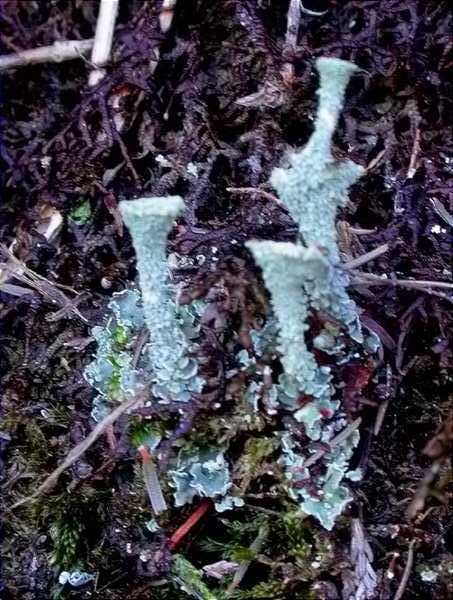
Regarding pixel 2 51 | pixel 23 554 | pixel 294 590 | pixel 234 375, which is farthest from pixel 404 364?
pixel 2 51

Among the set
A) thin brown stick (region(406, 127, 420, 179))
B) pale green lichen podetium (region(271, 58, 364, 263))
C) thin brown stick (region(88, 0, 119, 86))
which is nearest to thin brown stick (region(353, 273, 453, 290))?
pale green lichen podetium (region(271, 58, 364, 263))

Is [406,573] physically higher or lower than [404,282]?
lower

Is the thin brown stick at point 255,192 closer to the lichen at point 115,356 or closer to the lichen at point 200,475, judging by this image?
the lichen at point 115,356

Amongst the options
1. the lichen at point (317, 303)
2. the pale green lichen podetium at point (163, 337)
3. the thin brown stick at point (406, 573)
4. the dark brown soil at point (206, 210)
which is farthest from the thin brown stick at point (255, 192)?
the thin brown stick at point (406, 573)

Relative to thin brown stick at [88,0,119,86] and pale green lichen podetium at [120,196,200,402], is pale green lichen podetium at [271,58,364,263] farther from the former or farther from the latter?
thin brown stick at [88,0,119,86]

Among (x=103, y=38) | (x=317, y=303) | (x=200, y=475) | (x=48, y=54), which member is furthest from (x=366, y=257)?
(x=48, y=54)

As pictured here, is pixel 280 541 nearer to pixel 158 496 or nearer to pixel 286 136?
pixel 158 496

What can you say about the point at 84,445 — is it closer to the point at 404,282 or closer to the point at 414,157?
the point at 404,282
